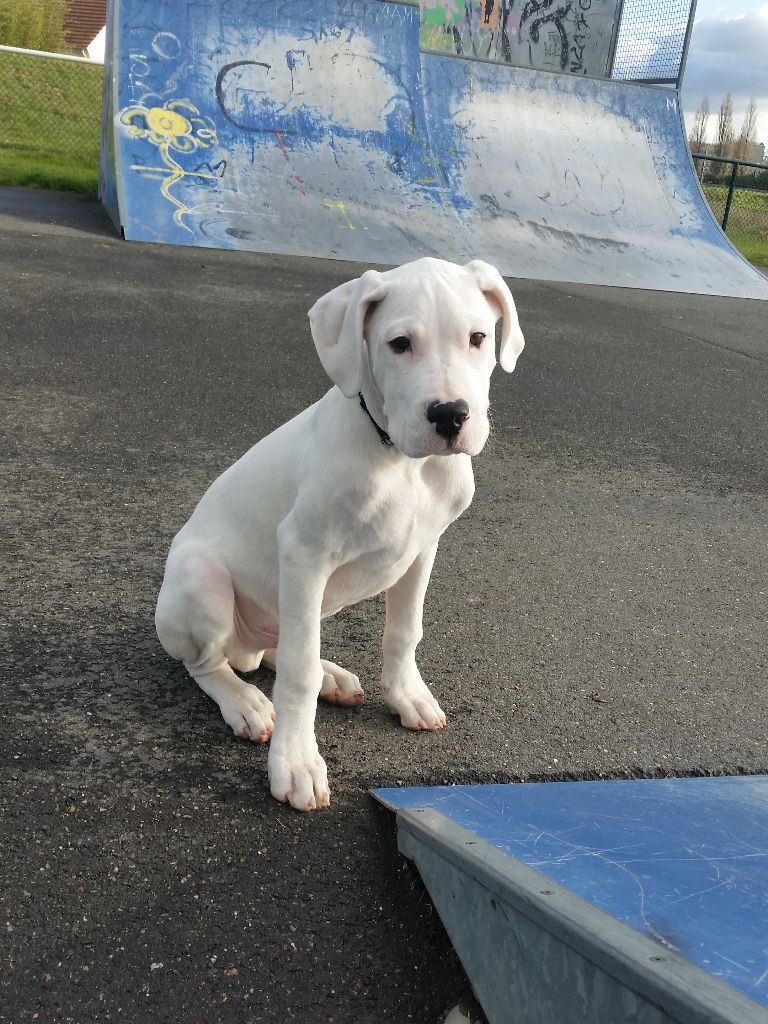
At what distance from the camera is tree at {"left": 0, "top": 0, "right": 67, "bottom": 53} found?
32.8m

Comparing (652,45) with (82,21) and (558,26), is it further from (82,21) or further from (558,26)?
(82,21)

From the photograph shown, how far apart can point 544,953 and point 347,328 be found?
1.47 m

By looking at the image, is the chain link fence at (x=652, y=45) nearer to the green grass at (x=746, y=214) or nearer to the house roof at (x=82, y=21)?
the green grass at (x=746, y=214)

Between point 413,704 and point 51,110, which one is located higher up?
point 51,110

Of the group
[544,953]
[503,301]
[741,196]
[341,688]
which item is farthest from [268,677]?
[741,196]

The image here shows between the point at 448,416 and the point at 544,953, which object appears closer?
the point at 544,953

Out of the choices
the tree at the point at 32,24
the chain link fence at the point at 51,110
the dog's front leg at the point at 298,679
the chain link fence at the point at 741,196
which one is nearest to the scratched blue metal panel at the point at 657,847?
the dog's front leg at the point at 298,679

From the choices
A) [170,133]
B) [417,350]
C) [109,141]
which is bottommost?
[417,350]

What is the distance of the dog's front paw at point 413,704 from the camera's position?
3002 mm

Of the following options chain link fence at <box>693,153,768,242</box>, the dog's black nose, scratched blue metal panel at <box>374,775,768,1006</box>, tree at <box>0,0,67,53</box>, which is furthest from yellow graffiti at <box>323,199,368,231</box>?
tree at <box>0,0,67,53</box>

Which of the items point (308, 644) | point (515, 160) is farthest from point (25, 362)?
point (515, 160)

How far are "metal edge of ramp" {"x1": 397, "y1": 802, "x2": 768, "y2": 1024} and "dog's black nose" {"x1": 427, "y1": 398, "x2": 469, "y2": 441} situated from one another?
2.96 ft

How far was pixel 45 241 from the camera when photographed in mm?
10766

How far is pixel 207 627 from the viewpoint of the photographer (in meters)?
2.84
